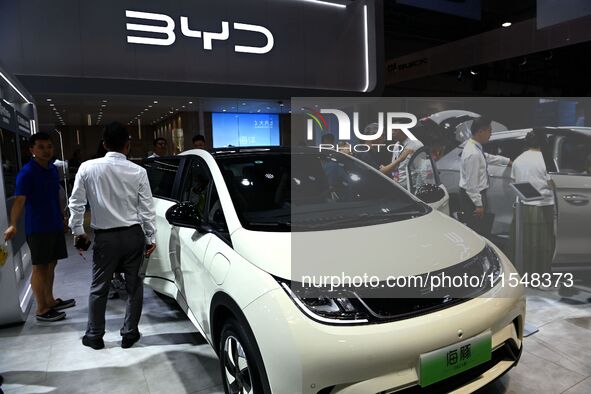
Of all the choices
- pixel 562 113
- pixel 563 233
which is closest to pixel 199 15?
pixel 562 113

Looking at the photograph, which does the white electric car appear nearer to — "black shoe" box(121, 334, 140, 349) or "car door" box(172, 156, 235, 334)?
"car door" box(172, 156, 235, 334)

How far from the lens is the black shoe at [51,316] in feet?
10.9

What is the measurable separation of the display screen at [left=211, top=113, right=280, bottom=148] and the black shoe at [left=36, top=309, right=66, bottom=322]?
7731 mm

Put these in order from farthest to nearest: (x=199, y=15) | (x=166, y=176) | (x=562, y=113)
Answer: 1. (x=199, y=15)
2. (x=562, y=113)
3. (x=166, y=176)

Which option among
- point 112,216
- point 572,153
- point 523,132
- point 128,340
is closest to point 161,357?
point 128,340

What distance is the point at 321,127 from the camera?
10422 millimetres

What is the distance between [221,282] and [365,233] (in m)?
0.71

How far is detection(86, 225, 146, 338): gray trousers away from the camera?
266cm

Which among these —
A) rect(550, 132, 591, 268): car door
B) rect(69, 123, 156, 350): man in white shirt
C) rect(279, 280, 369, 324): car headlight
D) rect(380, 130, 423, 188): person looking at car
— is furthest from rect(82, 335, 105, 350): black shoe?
rect(550, 132, 591, 268): car door

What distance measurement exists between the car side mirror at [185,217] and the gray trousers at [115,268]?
2.02 feet

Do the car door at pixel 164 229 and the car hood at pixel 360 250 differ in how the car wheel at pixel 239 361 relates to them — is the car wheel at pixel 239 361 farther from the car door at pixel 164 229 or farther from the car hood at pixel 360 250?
the car door at pixel 164 229

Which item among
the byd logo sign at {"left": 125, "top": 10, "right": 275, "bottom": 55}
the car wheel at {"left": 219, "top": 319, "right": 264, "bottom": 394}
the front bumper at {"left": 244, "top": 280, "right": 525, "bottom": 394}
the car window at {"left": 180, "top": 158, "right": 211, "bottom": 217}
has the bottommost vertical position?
the car wheel at {"left": 219, "top": 319, "right": 264, "bottom": 394}

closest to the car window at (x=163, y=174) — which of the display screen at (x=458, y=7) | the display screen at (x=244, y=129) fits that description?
the display screen at (x=244, y=129)

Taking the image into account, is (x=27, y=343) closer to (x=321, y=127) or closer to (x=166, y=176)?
(x=166, y=176)
